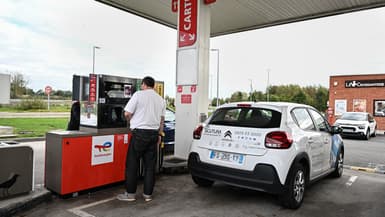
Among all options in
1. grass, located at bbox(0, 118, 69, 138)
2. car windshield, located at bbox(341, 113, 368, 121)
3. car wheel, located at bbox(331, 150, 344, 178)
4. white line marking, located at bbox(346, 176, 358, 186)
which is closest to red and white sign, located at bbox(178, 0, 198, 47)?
car wheel, located at bbox(331, 150, 344, 178)

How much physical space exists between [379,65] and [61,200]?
93.5 feet

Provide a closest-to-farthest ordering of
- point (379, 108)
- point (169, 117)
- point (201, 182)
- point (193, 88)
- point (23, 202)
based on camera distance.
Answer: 1. point (23, 202)
2. point (201, 182)
3. point (193, 88)
4. point (169, 117)
5. point (379, 108)

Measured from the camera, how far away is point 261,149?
341 centimetres

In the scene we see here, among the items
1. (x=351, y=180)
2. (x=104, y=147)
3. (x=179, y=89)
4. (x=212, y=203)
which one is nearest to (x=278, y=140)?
(x=212, y=203)

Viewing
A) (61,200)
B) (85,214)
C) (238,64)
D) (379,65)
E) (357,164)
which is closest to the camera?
(85,214)

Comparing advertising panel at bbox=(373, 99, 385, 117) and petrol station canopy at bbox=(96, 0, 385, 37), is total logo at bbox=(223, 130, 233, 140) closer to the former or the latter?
petrol station canopy at bbox=(96, 0, 385, 37)

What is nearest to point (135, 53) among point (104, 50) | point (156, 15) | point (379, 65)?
point (104, 50)

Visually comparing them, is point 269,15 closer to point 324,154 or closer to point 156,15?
point 156,15

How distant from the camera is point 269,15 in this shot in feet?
26.0

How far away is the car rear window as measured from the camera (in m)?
3.60

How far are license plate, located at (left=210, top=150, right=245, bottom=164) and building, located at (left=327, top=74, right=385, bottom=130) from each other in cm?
1791

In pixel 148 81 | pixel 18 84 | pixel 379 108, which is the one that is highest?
pixel 18 84

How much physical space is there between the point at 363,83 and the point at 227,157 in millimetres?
19967

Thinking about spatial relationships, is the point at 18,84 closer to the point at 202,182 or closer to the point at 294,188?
the point at 202,182
